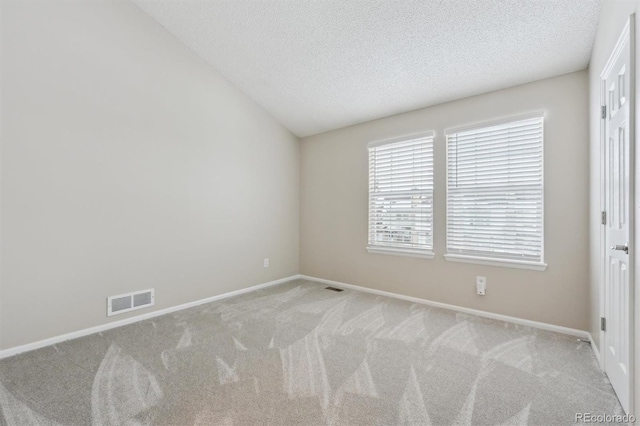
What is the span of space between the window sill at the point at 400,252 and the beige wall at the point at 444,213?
0.07 metres

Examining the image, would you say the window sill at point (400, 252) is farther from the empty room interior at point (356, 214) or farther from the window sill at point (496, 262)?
the window sill at point (496, 262)

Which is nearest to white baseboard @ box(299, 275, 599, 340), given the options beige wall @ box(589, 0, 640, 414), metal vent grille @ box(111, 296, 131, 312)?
beige wall @ box(589, 0, 640, 414)

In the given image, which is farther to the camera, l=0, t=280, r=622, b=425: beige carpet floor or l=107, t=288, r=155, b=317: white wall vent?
l=107, t=288, r=155, b=317: white wall vent

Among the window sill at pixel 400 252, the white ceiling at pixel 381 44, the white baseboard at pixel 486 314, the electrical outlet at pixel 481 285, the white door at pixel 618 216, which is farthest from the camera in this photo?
the window sill at pixel 400 252

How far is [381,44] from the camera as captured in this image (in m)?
2.80

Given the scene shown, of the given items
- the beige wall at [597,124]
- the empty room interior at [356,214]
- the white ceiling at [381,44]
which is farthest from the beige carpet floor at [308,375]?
the white ceiling at [381,44]

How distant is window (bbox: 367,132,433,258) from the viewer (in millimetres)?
3639

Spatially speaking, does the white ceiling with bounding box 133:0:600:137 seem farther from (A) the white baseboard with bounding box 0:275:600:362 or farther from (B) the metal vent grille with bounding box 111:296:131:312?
(B) the metal vent grille with bounding box 111:296:131:312

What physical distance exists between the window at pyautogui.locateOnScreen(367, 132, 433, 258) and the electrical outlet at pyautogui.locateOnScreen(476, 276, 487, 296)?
567mm

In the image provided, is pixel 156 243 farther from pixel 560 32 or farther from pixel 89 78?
pixel 560 32

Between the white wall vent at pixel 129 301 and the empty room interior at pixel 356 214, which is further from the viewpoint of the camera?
→ the white wall vent at pixel 129 301

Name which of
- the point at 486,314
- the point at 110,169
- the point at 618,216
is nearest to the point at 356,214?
the point at 486,314

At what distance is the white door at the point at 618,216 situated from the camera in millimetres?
1593

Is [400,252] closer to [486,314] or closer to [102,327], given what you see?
[486,314]
